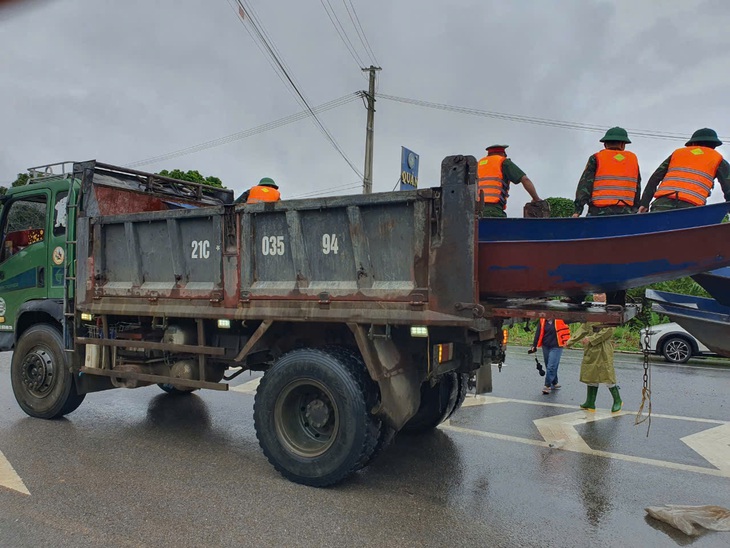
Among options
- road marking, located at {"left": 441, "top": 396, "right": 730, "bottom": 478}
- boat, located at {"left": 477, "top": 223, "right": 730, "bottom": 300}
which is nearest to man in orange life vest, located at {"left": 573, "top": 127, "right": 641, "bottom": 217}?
boat, located at {"left": 477, "top": 223, "right": 730, "bottom": 300}

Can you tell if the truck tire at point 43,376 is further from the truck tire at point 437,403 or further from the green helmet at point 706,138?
the green helmet at point 706,138

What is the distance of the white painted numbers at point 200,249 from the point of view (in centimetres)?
509

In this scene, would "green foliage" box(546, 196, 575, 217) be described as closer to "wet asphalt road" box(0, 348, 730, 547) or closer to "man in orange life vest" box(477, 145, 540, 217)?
"wet asphalt road" box(0, 348, 730, 547)

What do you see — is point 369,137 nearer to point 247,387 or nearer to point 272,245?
point 247,387

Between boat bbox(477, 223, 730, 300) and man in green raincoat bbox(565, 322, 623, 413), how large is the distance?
9.38 ft

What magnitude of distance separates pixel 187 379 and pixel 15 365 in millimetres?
2603

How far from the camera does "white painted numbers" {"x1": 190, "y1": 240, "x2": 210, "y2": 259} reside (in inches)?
200

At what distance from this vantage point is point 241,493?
13.8ft

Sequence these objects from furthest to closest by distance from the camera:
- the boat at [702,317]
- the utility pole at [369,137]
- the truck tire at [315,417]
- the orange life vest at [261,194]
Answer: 1. the utility pole at [369,137]
2. the orange life vest at [261,194]
3. the boat at [702,317]
4. the truck tire at [315,417]

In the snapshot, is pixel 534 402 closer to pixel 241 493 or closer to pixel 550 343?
pixel 550 343

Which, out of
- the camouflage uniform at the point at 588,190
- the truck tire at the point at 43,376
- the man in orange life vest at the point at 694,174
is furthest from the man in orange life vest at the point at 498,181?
the truck tire at the point at 43,376

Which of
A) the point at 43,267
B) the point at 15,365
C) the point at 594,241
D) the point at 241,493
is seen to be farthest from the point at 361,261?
the point at 15,365

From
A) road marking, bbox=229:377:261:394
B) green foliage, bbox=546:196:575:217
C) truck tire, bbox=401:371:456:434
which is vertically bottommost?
road marking, bbox=229:377:261:394

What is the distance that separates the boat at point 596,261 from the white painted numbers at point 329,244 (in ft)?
3.72
